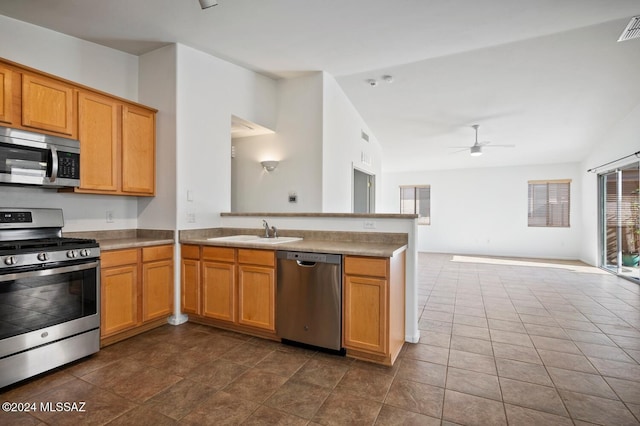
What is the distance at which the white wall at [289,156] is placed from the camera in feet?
14.1

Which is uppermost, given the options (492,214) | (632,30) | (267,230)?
(632,30)

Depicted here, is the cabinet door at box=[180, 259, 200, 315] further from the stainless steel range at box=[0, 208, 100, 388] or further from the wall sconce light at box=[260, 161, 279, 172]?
the wall sconce light at box=[260, 161, 279, 172]

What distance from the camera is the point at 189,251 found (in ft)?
10.7

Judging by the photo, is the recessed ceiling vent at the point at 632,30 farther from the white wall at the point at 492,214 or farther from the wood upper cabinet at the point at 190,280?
the white wall at the point at 492,214

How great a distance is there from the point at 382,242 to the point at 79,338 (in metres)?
2.59

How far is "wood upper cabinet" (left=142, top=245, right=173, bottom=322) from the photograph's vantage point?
301 centimetres

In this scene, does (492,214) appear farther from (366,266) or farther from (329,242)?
(366,266)

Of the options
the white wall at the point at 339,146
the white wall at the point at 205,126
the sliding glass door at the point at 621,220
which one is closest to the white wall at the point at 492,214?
the sliding glass door at the point at 621,220

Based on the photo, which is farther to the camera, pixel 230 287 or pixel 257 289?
pixel 230 287

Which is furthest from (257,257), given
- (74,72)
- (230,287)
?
(74,72)

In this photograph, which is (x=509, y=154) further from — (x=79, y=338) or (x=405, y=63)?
(x=79, y=338)

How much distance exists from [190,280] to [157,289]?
0.31 meters

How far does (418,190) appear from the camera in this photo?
10125 millimetres

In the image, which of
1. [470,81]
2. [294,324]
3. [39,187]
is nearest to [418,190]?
[470,81]
